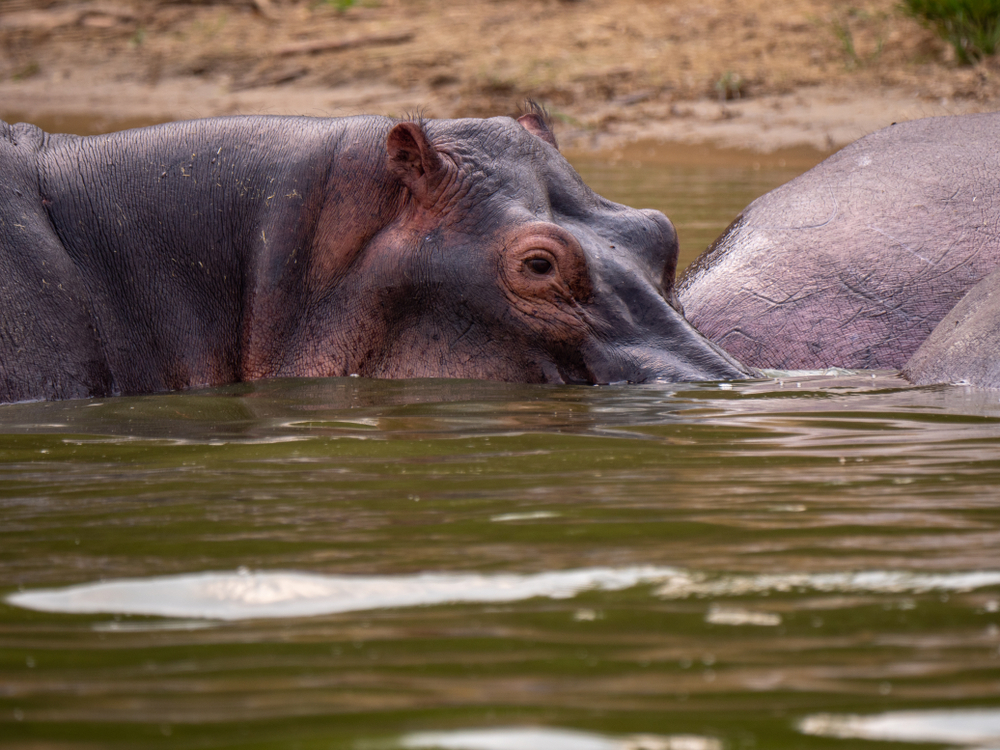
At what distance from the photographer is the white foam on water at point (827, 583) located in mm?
2062

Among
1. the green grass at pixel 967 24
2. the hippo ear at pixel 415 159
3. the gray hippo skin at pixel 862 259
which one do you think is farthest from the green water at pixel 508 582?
the green grass at pixel 967 24

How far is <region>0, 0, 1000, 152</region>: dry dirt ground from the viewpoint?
12070mm

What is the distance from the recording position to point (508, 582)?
213 cm

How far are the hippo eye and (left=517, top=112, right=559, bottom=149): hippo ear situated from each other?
3.00 ft

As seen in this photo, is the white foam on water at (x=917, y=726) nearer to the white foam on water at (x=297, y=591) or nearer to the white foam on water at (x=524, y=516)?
the white foam on water at (x=297, y=591)

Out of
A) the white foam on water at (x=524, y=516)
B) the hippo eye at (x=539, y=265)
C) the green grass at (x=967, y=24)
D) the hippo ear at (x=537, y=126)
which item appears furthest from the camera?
the green grass at (x=967, y=24)

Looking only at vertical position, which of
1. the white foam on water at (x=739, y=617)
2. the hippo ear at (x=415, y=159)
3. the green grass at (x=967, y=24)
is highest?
the hippo ear at (x=415, y=159)

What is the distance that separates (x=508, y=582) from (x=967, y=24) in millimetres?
11126

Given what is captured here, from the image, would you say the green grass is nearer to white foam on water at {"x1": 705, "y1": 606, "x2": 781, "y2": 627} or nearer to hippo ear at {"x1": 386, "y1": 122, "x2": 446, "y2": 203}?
hippo ear at {"x1": 386, "y1": 122, "x2": 446, "y2": 203}

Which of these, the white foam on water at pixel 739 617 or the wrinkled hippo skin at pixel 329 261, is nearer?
the white foam on water at pixel 739 617

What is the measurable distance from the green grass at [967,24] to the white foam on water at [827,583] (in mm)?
10589

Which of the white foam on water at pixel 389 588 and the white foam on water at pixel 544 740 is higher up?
the white foam on water at pixel 544 740

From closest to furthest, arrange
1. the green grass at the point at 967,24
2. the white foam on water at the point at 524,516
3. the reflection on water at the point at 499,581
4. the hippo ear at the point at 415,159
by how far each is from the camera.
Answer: the reflection on water at the point at 499,581 < the white foam on water at the point at 524,516 < the hippo ear at the point at 415,159 < the green grass at the point at 967,24

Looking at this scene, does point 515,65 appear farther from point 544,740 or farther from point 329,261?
point 544,740
